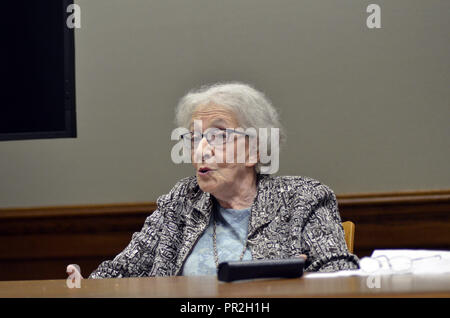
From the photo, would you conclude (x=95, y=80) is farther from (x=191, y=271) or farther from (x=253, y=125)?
(x=191, y=271)

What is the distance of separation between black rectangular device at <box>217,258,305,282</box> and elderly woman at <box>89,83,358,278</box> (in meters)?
0.52

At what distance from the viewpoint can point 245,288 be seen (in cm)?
116

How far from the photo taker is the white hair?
7.21 ft

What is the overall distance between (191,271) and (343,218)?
94cm

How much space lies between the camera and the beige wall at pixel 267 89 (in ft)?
8.91

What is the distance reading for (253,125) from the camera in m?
2.22

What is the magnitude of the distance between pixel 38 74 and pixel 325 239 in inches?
38.7

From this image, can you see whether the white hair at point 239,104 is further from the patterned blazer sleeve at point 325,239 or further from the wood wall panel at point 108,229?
the wood wall panel at point 108,229

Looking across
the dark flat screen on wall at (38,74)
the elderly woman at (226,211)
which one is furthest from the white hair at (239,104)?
the dark flat screen on wall at (38,74)

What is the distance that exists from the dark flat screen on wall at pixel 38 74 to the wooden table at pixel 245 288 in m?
0.36

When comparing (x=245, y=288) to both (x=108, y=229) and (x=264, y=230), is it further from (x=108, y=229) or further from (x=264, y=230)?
(x=108, y=229)

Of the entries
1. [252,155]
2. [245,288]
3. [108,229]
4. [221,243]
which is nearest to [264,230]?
[221,243]

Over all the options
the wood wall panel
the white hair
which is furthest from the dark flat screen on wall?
the wood wall panel

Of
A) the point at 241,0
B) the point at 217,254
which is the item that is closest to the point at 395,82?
the point at 241,0
